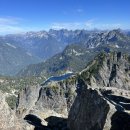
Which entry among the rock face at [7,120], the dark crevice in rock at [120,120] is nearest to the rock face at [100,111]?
the dark crevice in rock at [120,120]

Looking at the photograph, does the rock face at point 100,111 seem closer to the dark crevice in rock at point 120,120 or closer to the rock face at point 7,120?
the dark crevice in rock at point 120,120

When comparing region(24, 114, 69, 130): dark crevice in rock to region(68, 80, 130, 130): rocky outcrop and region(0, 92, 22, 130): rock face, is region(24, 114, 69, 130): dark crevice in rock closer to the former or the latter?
region(68, 80, 130, 130): rocky outcrop

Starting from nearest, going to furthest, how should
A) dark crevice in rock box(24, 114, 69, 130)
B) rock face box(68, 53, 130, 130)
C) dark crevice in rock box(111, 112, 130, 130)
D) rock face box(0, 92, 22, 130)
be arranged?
1. dark crevice in rock box(111, 112, 130, 130)
2. rock face box(68, 53, 130, 130)
3. rock face box(0, 92, 22, 130)
4. dark crevice in rock box(24, 114, 69, 130)

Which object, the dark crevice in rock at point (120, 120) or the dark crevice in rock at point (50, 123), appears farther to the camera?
the dark crevice in rock at point (50, 123)

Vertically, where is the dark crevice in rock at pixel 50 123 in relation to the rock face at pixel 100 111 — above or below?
below

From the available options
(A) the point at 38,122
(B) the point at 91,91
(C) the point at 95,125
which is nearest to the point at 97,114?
(C) the point at 95,125

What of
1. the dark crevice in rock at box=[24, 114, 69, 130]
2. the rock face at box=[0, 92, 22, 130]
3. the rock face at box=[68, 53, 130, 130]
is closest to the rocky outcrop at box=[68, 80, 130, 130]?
the rock face at box=[68, 53, 130, 130]

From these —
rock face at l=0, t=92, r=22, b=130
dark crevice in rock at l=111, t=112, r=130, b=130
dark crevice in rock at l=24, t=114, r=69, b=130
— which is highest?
dark crevice in rock at l=111, t=112, r=130, b=130

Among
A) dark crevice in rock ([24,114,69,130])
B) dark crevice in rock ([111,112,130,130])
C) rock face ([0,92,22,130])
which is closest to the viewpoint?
dark crevice in rock ([111,112,130,130])

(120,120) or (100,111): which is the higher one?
(100,111)

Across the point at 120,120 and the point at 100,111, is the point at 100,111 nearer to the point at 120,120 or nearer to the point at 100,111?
the point at 100,111

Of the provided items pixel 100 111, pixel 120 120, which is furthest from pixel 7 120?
pixel 120 120
